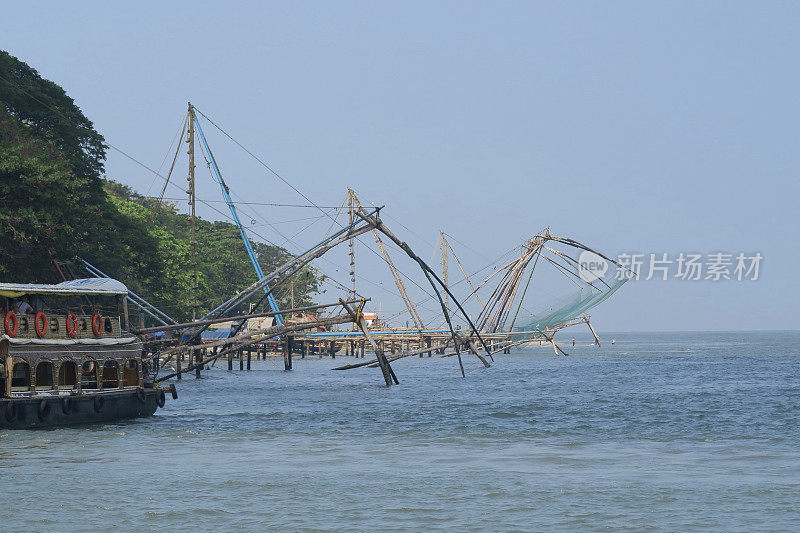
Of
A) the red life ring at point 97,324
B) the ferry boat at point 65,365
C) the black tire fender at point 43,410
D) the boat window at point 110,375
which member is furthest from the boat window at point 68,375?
the black tire fender at point 43,410

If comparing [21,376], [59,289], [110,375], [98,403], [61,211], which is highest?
[61,211]

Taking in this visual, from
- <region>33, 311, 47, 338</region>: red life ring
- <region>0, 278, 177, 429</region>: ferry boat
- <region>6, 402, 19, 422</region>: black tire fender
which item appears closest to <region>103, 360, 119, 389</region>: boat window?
<region>0, 278, 177, 429</region>: ferry boat

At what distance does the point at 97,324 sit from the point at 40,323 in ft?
8.02

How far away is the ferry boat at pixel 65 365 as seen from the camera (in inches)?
1113

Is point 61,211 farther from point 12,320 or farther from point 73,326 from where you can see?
point 12,320

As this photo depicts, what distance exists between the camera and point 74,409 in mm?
29656

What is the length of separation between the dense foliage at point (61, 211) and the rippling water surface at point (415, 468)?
8913 millimetres

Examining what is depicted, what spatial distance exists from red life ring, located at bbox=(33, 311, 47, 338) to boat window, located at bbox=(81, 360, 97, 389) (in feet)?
8.18

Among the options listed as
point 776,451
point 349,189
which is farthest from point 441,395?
point 349,189

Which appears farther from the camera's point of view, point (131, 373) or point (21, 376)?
point (131, 373)

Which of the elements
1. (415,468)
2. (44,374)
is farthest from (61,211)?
(415,468)

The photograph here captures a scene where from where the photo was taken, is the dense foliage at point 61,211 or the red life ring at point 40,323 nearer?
the red life ring at point 40,323

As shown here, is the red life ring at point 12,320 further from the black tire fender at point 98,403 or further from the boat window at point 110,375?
the boat window at point 110,375

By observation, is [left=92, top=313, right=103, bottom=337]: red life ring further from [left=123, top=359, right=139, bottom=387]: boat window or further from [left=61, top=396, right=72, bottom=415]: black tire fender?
[left=61, top=396, right=72, bottom=415]: black tire fender
